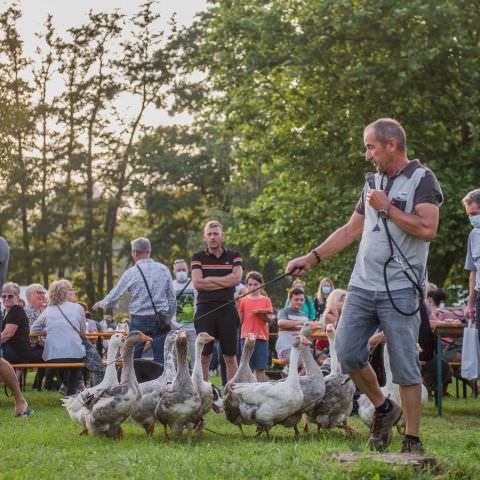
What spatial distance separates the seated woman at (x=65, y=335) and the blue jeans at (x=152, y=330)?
4.68ft

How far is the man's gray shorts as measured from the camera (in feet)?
25.5

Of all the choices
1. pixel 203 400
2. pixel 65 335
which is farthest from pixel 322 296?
pixel 203 400

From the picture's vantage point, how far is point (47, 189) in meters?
45.8

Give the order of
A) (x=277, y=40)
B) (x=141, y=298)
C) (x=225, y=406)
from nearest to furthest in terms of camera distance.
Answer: (x=225, y=406) < (x=141, y=298) < (x=277, y=40)

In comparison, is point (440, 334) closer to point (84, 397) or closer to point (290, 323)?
point (290, 323)

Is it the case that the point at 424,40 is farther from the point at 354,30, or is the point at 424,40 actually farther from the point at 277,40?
the point at 277,40

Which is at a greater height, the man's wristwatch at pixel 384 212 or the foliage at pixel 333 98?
the foliage at pixel 333 98

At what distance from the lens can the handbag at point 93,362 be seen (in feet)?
49.3

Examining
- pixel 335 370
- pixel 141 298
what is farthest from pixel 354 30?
pixel 335 370

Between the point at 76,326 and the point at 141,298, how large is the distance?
1746mm

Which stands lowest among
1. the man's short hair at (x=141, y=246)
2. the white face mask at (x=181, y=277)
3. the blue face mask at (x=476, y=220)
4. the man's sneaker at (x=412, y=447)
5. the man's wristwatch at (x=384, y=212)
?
the man's sneaker at (x=412, y=447)

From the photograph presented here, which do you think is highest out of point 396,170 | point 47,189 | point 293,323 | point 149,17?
point 149,17

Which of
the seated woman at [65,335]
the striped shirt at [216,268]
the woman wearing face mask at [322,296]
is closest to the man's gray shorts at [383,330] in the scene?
the striped shirt at [216,268]

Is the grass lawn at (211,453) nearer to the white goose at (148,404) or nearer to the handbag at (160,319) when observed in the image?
the white goose at (148,404)
